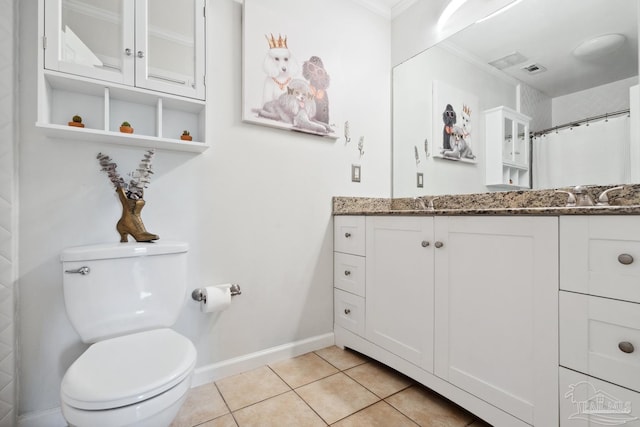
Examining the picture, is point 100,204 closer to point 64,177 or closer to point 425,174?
point 64,177

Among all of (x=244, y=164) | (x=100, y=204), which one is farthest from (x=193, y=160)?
(x=100, y=204)

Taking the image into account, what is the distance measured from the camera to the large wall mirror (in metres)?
1.25

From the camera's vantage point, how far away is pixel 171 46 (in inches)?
53.1

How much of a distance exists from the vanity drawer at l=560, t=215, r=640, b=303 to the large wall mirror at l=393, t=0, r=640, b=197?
498 mm

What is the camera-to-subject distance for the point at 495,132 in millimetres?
1655

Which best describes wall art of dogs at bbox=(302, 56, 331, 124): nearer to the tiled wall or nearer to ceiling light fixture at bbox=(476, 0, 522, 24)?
ceiling light fixture at bbox=(476, 0, 522, 24)

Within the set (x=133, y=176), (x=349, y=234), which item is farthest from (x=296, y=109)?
(x=133, y=176)

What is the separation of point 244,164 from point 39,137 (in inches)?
33.4

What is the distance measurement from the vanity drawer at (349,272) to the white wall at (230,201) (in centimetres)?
7

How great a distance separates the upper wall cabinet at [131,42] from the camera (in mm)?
1146

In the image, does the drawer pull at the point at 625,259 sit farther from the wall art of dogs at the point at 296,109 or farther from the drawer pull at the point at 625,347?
the wall art of dogs at the point at 296,109

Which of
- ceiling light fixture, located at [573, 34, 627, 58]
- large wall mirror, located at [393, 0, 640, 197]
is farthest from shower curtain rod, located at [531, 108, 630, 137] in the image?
ceiling light fixture, located at [573, 34, 627, 58]

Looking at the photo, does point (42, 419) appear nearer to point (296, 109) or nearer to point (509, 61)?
point (296, 109)

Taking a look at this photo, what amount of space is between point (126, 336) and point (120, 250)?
1.04 ft
